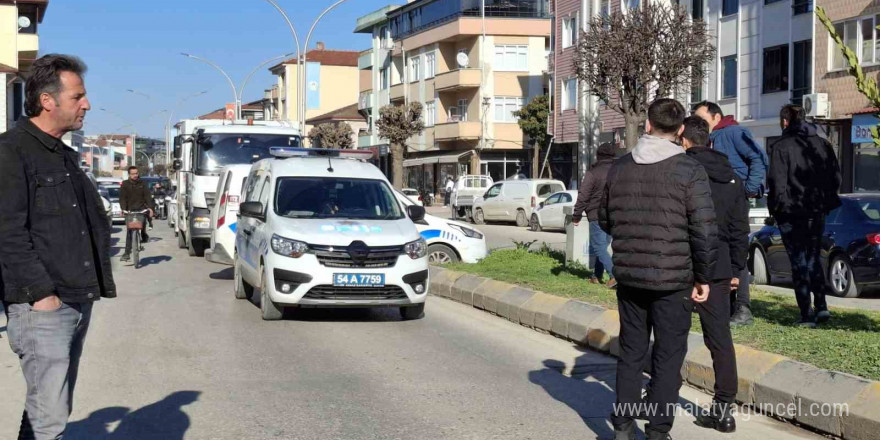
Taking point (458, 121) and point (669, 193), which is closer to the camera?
point (669, 193)

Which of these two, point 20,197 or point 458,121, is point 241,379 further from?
point 458,121

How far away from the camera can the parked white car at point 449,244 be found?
16469mm

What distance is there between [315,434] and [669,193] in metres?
2.57

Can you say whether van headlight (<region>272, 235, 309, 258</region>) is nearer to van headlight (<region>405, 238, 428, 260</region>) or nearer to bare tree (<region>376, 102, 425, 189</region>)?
van headlight (<region>405, 238, 428, 260</region>)

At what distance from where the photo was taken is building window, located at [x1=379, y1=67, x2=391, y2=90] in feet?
251

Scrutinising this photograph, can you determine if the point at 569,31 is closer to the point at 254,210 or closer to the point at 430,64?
the point at 430,64

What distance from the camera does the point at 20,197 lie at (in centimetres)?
422

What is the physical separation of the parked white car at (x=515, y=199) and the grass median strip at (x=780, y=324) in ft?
68.1

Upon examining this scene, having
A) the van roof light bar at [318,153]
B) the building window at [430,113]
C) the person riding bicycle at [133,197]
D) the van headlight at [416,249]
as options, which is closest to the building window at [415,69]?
the building window at [430,113]

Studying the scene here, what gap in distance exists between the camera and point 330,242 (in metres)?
11.1

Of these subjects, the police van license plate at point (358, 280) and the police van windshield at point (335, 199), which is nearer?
the police van license plate at point (358, 280)

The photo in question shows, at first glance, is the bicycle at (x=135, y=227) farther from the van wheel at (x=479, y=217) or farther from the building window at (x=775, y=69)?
the building window at (x=775, y=69)

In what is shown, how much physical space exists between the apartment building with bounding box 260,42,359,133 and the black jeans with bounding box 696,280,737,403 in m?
98.7

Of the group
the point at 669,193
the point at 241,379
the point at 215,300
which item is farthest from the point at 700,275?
the point at 215,300
